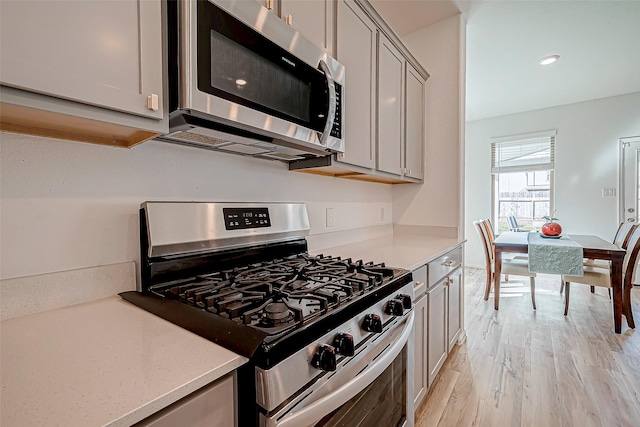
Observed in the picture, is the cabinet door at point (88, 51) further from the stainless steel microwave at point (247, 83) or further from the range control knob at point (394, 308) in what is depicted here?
the range control knob at point (394, 308)

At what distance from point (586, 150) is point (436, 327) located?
442 centimetres

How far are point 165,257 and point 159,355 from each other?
474 millimetres

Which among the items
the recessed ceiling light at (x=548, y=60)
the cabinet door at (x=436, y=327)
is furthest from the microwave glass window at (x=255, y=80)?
the recessed ceiling light at (x=548, y=60)

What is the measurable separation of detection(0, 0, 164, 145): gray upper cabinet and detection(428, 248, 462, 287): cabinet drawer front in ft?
4.76

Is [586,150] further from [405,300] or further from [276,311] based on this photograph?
[276,311]

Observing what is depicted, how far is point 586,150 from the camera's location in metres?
4.32

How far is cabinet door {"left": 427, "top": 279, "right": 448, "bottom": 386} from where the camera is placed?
1.63 meters

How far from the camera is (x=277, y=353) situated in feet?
2.01

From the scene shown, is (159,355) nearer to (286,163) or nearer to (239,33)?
(239,33)

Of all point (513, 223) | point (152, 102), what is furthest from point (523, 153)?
point (152, 102)

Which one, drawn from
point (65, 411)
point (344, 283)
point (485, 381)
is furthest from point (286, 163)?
point (485, 381)

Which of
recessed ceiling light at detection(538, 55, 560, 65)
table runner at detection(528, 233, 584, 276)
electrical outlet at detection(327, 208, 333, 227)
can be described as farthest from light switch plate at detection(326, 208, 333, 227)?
recessed ceiling light at detection(538, 55, 560, 65)

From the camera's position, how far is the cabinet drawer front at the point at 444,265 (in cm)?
163

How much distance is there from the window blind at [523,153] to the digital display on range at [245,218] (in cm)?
494
